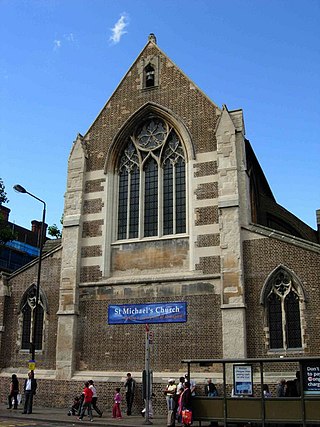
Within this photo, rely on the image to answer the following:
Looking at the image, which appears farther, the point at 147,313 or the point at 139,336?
the point at 147,313

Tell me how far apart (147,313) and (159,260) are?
2449 millimetres

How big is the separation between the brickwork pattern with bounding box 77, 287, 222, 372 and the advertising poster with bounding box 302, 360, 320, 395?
6.26m

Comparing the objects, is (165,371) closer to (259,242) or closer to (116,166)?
(259,242)

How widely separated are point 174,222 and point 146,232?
148 cm

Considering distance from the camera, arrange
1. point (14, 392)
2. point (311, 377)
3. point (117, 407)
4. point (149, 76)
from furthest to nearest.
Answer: point (149, 76) < point (14, 392) < point (117, 407) < point (311, 377)

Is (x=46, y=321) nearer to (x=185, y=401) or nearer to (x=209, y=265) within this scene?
(x=209, y=265)

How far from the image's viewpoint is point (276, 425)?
558 inches

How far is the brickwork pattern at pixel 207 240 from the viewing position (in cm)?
2081

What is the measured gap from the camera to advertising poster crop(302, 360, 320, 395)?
13086mm

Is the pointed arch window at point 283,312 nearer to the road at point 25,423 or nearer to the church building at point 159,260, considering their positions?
the church building at point 159,260

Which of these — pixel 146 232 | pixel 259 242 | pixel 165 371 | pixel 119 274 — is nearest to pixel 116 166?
pixel 146 232

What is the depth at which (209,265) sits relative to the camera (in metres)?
20.6

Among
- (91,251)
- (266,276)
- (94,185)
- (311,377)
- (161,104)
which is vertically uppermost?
(161,104)

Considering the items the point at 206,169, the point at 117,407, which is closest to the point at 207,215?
the point at 206,169
